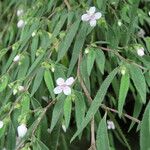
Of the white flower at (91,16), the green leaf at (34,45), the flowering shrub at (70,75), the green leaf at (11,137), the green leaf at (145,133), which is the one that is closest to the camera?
the green leaf at (145,133)

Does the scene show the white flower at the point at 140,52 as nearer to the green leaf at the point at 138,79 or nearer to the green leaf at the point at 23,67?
the green leaf at the point at 138,79

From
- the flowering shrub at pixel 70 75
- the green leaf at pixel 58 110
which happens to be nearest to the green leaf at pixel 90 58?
the flowering shrub at pixel 70 75

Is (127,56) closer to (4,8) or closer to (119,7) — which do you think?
(119,7)

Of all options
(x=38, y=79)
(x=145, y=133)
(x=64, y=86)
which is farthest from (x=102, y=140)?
(x=38, y=79)

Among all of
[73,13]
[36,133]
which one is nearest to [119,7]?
[73,13]

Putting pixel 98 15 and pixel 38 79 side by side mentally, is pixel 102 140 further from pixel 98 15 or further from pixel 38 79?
pixel 98 15

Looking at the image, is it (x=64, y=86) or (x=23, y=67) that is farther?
(x=23, y=67)

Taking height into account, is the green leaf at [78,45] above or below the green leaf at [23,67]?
above
